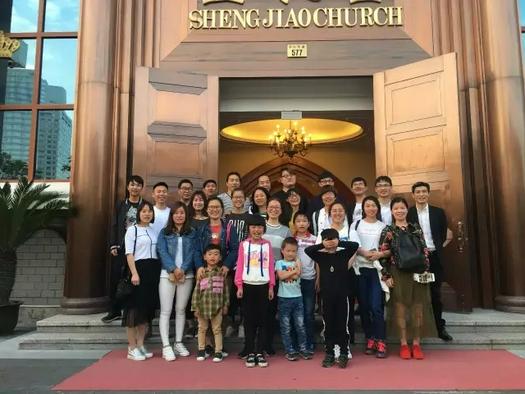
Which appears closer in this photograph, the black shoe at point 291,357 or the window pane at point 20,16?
the black shoe at point 291,357

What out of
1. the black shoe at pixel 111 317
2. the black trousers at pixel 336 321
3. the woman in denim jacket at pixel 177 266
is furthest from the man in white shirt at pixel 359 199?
the black shoe at pixel 111 317

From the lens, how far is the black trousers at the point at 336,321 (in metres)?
4.11

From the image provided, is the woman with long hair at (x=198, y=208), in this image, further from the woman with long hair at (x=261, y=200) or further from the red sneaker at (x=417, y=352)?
the red sneaker at (x=417, y=352)

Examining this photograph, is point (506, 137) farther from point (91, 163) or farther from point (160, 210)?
point (91, 163)

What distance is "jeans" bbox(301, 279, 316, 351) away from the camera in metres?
4.45

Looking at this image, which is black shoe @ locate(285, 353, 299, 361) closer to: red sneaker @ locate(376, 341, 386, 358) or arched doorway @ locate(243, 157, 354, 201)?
red sneaker @ locate(376, 341, 386, 358)

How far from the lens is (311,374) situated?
3854mm

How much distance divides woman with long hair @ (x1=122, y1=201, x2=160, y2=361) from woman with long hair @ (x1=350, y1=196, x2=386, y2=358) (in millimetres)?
1908

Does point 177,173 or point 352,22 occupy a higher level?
point 352,22

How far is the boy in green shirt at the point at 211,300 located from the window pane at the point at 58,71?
3.90m

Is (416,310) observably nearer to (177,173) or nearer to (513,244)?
(513,244)

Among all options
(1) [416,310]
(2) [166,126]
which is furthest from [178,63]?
(1) [416,310]

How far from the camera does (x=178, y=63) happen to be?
672 centimetres

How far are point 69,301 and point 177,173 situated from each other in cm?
208
